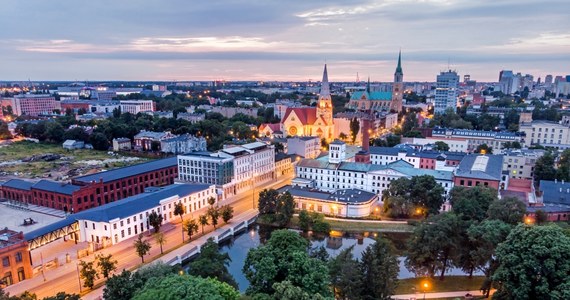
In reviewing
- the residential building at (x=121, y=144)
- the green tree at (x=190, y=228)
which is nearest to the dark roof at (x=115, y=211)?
the green tree at (x=190, y=228)

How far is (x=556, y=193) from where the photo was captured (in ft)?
161

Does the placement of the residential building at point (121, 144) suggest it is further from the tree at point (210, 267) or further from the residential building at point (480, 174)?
the residential building at point (480, 174)

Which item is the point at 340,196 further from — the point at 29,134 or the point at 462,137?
the point at 29,134

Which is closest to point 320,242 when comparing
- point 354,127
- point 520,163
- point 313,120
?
point 520,163

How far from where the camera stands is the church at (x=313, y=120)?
323 feet

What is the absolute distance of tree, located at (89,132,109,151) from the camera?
310 feet

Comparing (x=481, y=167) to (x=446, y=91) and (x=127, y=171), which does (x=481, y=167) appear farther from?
(x=446, y=91)

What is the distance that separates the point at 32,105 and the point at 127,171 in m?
138

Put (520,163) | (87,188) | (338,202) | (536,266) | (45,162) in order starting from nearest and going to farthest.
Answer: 1. (536,266)
2. (87,188)
3. (338,202)
4. (520,163)
5. (45,162)

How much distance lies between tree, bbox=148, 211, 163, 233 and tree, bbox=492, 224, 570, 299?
34.0 metres

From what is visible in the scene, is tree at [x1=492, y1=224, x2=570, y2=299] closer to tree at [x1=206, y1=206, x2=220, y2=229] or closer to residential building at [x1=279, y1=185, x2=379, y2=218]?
residential building at [x1=279, y1=185, x2=379, y2=218]

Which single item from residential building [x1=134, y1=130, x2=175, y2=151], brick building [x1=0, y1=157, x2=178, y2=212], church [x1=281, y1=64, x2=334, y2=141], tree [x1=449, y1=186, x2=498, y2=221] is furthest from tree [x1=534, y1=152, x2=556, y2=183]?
residential building [x1=134, y1=130, x2=175, y2=151]

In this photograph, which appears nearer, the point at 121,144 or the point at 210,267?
the point at 210,267

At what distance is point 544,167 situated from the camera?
5891 centimetres
